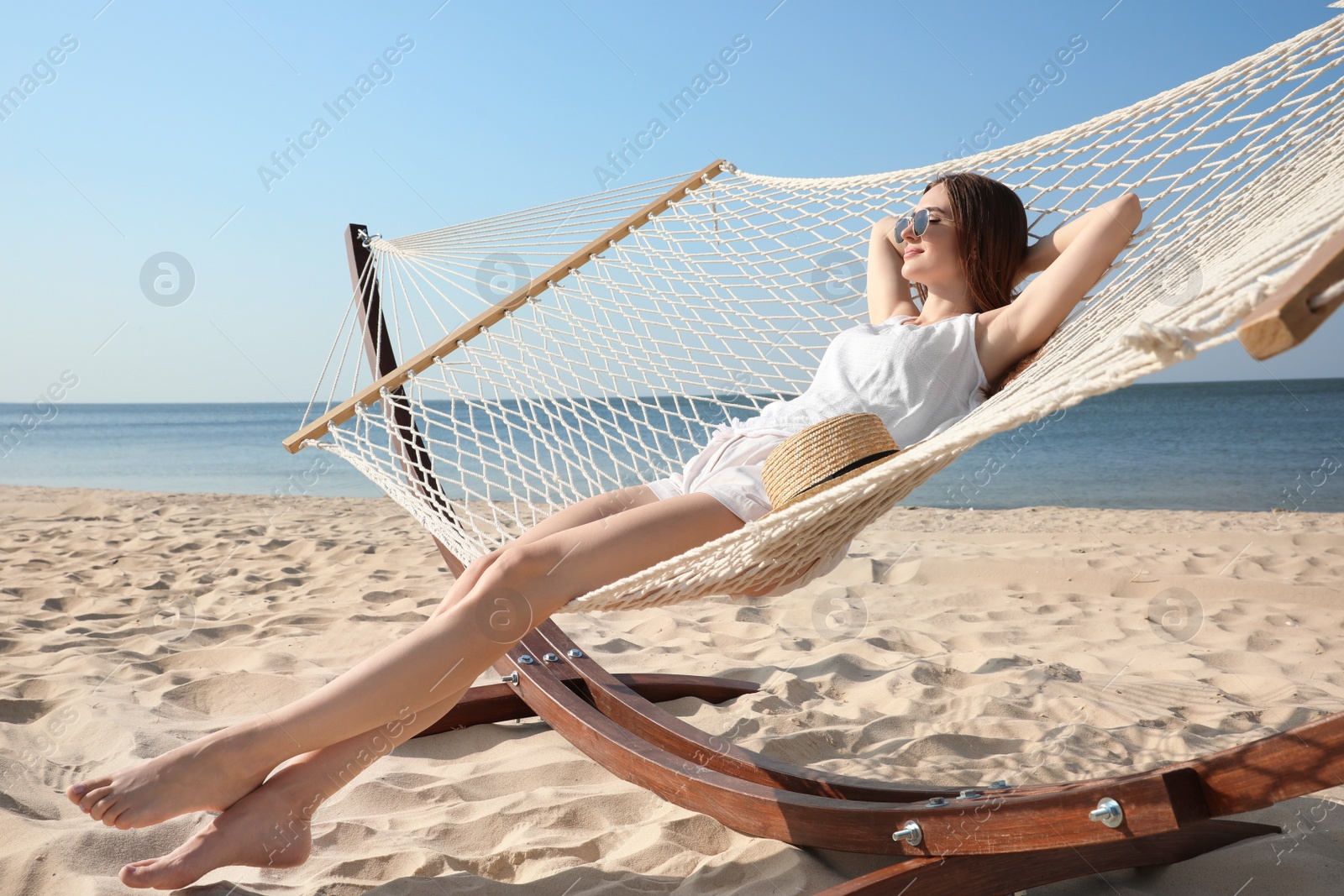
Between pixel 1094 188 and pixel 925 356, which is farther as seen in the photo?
pixel 1094 188

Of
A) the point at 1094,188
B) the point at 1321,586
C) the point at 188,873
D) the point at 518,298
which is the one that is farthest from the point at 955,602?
the point at 188,873

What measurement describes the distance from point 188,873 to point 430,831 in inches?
12.7

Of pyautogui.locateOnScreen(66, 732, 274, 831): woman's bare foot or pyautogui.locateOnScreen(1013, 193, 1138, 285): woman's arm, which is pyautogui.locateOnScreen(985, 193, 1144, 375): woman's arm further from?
pyautogui.locateOnScreen(66, 732, 274, 831): woman's bare foot

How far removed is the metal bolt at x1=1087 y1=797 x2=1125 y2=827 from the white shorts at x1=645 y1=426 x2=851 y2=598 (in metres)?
0.46

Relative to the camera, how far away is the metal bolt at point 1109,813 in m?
0.83

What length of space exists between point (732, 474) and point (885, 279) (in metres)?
0.70

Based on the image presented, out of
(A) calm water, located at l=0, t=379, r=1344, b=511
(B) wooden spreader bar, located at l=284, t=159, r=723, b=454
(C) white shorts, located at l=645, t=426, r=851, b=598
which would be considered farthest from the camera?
(A) calm water, located at l=0, t=379, r=1344, b=511

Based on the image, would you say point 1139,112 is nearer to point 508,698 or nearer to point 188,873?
point 508,698

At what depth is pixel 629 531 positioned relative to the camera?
1.16 m

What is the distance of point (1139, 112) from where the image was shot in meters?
1.57

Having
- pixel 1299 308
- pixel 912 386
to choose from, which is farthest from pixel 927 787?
pixel 1299 308

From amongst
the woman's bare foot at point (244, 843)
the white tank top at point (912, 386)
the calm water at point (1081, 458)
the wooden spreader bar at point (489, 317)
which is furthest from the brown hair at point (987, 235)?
the calm water at point (1081, 458)

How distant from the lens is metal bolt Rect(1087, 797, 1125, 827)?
2.73 ft

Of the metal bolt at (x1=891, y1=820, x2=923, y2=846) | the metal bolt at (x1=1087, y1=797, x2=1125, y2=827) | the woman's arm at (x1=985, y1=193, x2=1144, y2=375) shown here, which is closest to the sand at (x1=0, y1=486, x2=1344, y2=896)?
the metal bolt at (x1=891, y1=820, x2=923, y2=846)
